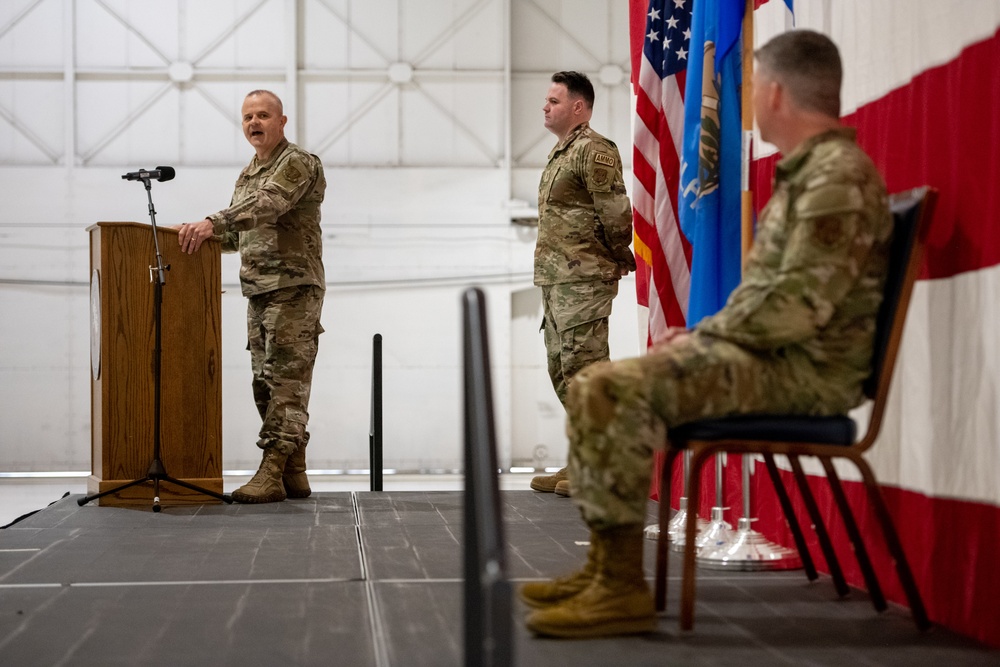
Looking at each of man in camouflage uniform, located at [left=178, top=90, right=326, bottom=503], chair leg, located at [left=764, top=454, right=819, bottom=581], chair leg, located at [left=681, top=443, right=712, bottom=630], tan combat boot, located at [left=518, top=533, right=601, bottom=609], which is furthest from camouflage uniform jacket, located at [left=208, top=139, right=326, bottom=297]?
chair leg, located at [left=681, top=443, right=712, bottom=630]

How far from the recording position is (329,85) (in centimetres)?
905

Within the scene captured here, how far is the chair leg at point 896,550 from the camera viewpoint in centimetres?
224

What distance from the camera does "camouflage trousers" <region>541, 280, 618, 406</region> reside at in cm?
455

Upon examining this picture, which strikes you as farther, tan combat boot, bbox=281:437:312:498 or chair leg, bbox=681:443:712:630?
tan combat boot, bbox=281:437:312:498

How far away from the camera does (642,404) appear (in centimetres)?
214

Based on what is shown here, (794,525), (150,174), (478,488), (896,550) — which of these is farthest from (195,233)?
(478,488)

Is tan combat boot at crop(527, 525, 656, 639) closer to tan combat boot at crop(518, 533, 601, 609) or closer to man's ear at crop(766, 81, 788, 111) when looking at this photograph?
tan combat boot at crop(518, 533, 601, 609)

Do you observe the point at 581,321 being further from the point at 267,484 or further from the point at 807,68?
the point at 807,68

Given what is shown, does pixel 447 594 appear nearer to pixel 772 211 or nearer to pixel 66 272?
pixel 772 211

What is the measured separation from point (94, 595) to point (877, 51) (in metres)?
2.35

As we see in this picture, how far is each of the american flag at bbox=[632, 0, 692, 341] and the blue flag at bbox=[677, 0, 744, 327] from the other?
1.28ft

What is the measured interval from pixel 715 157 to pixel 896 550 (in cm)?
153

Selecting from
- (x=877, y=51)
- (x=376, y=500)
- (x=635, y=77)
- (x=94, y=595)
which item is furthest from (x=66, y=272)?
(x=877, y=51)

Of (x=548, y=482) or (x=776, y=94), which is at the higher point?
(x=776, y=94)
